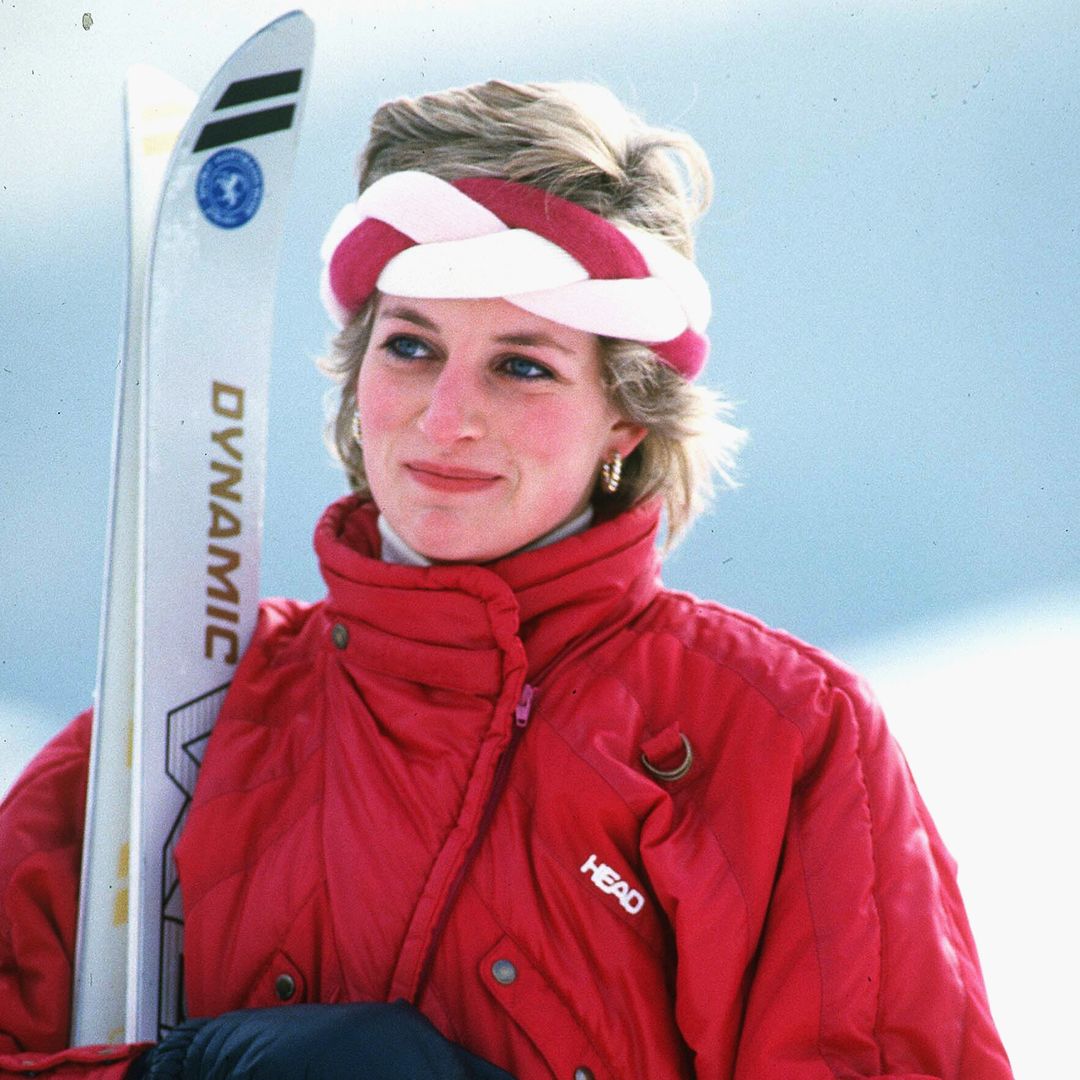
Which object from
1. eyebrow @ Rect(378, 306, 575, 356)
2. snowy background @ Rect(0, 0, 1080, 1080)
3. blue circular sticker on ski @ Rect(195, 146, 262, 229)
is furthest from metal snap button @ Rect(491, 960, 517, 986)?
snowy background @ Rect(0, 0, 1080, 1080)

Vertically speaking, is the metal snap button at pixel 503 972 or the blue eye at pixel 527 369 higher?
the blue eye at pixel 527 369

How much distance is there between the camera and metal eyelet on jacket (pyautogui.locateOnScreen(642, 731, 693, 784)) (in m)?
1.76

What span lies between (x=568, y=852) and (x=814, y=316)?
226 cm

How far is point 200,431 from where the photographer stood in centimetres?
210

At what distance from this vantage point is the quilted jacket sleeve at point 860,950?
1617mm

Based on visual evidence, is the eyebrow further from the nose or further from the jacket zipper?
the jacket zipper

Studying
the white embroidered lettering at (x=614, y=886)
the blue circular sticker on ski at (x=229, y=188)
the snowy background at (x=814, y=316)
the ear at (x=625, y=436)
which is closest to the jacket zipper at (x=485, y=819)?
the white embroidered lettering at (x=614, y=886)

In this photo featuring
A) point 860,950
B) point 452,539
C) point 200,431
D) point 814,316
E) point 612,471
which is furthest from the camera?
point 814,316

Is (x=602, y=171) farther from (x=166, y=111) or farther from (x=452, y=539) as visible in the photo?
(x=166, y=111)

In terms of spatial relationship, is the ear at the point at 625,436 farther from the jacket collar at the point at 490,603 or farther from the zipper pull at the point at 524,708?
the zipper pull at the point at 524,708

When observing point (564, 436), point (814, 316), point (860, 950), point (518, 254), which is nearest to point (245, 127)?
point (518, 254)

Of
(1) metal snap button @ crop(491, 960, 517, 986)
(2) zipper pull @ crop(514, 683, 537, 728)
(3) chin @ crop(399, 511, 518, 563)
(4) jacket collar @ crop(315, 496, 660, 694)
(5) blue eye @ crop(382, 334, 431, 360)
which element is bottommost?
(1) metal snap button @ crop(491, 960, 517, 986)

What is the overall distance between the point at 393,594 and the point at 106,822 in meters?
0.46

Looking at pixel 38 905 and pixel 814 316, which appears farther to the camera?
pixel 814 316
